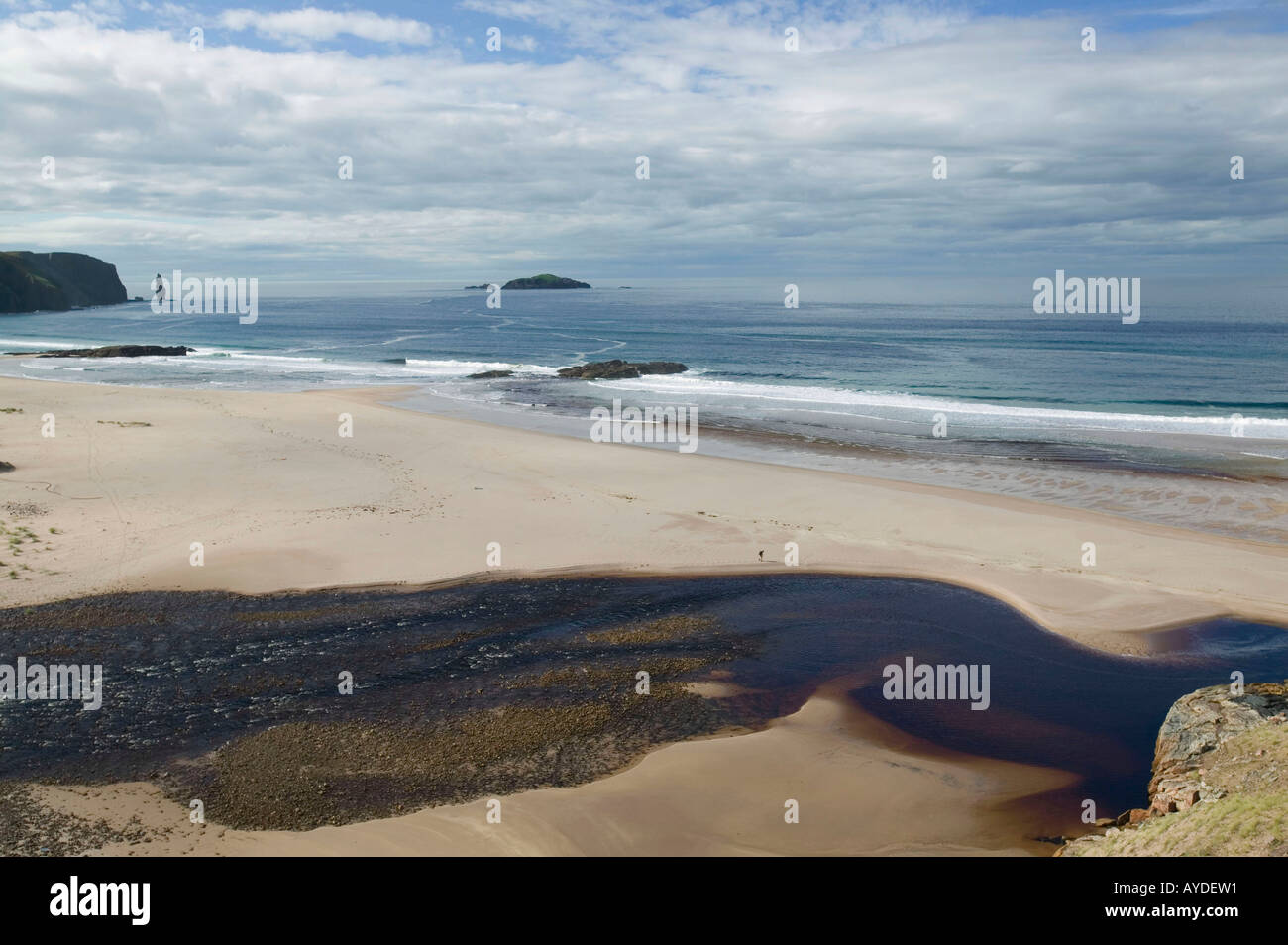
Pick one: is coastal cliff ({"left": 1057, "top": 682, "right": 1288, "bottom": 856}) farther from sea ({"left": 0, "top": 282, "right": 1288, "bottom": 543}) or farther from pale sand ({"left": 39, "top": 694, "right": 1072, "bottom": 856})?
sea ({"left": 0, "top": 282, "right": 1288, "bottom": 543})

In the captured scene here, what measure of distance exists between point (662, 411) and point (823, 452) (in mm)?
11109

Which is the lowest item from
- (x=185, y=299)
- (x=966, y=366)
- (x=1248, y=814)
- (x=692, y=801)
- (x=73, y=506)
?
(x=692, y=801)

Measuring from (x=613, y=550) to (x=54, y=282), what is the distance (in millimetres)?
149079

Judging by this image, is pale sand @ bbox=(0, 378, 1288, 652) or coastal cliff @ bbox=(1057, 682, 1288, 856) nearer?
coastal cliff @ bbox=(1057, 682, 1288, 856)

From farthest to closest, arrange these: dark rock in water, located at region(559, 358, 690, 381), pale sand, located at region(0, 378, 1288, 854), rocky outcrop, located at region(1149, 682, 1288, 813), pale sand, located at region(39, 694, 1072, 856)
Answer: dark rock in water, located at region(559, 358, 690, 381) < pale sand, located at region(0, 378, 1288, 854) < rocky outcrop, located at region(1149, 682, 1288, 813) < pale sand, located at region(39, 694, 1072, 856)

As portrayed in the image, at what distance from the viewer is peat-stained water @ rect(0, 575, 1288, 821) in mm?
11797

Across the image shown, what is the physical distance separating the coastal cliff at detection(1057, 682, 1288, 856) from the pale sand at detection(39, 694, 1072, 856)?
3.75 feet

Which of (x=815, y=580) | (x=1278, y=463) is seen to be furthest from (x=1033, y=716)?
(x=1278, y=463)

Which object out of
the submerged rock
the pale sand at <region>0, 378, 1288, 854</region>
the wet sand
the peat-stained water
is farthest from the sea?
the wet sand

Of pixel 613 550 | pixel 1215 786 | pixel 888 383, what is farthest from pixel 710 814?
pixel 888 383

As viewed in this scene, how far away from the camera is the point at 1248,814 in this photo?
25.8 feet

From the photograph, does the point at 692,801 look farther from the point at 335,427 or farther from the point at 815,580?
the point at 335,427

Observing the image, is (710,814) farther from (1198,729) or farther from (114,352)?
(114,352)

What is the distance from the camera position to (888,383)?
167 feet
